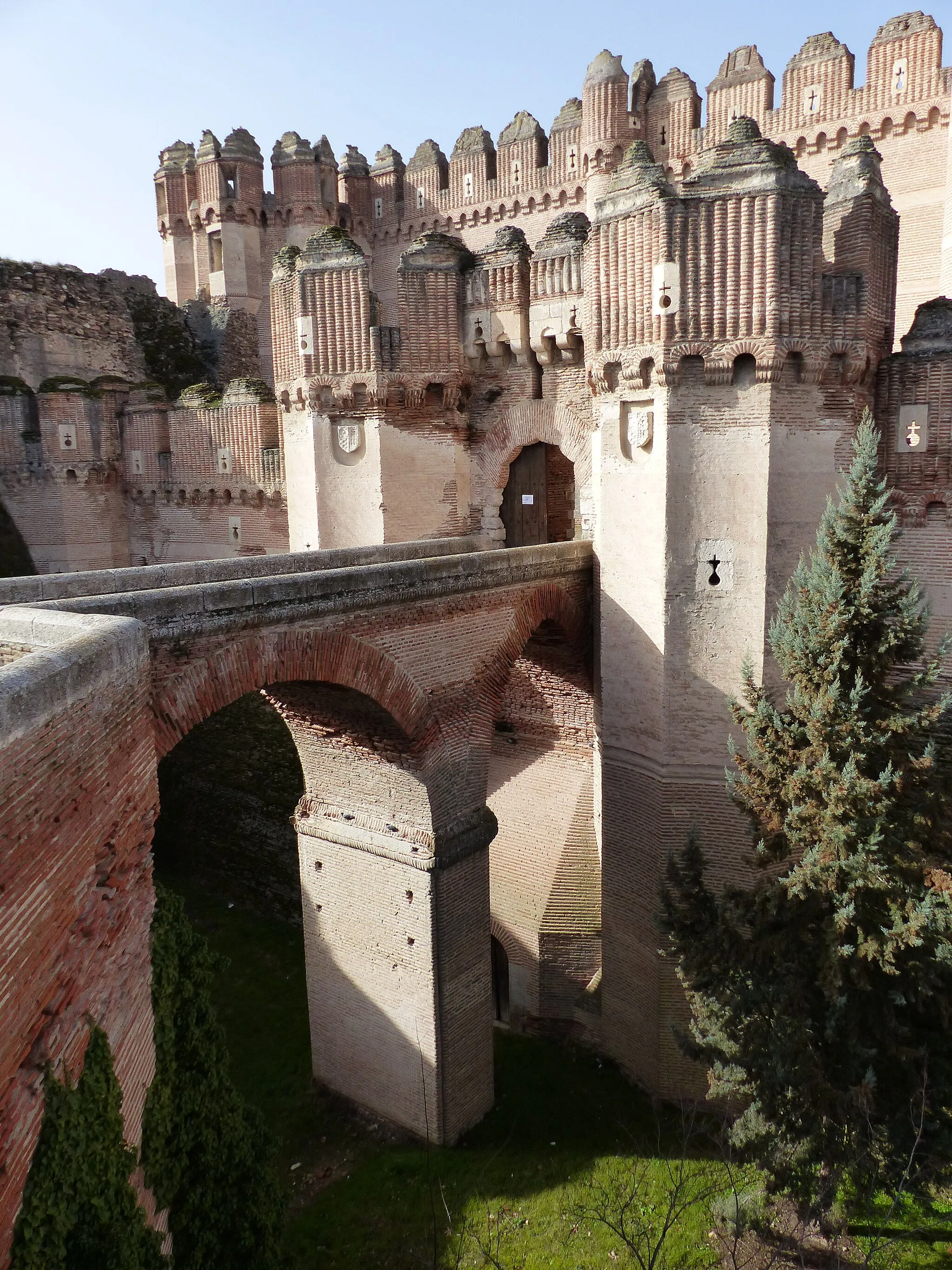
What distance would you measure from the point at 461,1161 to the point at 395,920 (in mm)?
2628

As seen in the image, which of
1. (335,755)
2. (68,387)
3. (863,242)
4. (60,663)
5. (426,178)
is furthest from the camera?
(426,178)

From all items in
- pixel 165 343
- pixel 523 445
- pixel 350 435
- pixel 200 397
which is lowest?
pixel 523 445

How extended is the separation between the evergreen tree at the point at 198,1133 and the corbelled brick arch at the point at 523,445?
24.7 feet

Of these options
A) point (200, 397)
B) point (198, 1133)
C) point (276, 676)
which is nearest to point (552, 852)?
point (276, 676)

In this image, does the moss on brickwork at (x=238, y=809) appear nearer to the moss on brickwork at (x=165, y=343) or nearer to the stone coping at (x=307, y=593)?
the stone coping at (x=307, y=593)

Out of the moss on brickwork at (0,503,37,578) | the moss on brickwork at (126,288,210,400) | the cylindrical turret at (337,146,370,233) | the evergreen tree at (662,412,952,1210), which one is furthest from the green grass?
the cylindrical turret at (337,146,370,233)

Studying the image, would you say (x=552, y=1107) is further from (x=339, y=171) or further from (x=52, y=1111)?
(x=339, y=171)

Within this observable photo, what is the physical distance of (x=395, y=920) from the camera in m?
9.71

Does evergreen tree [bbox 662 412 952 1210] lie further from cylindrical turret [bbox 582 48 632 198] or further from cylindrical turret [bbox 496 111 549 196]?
cylindrical turret [bbox 496 111 549 196]

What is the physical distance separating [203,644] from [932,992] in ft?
21.0

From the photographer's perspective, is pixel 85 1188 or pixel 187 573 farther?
pixel 187 573

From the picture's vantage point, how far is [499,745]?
12922 mm

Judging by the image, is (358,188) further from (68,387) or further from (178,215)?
(68,387)

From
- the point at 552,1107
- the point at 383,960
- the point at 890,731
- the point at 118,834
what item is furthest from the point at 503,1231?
the point at 118,834
